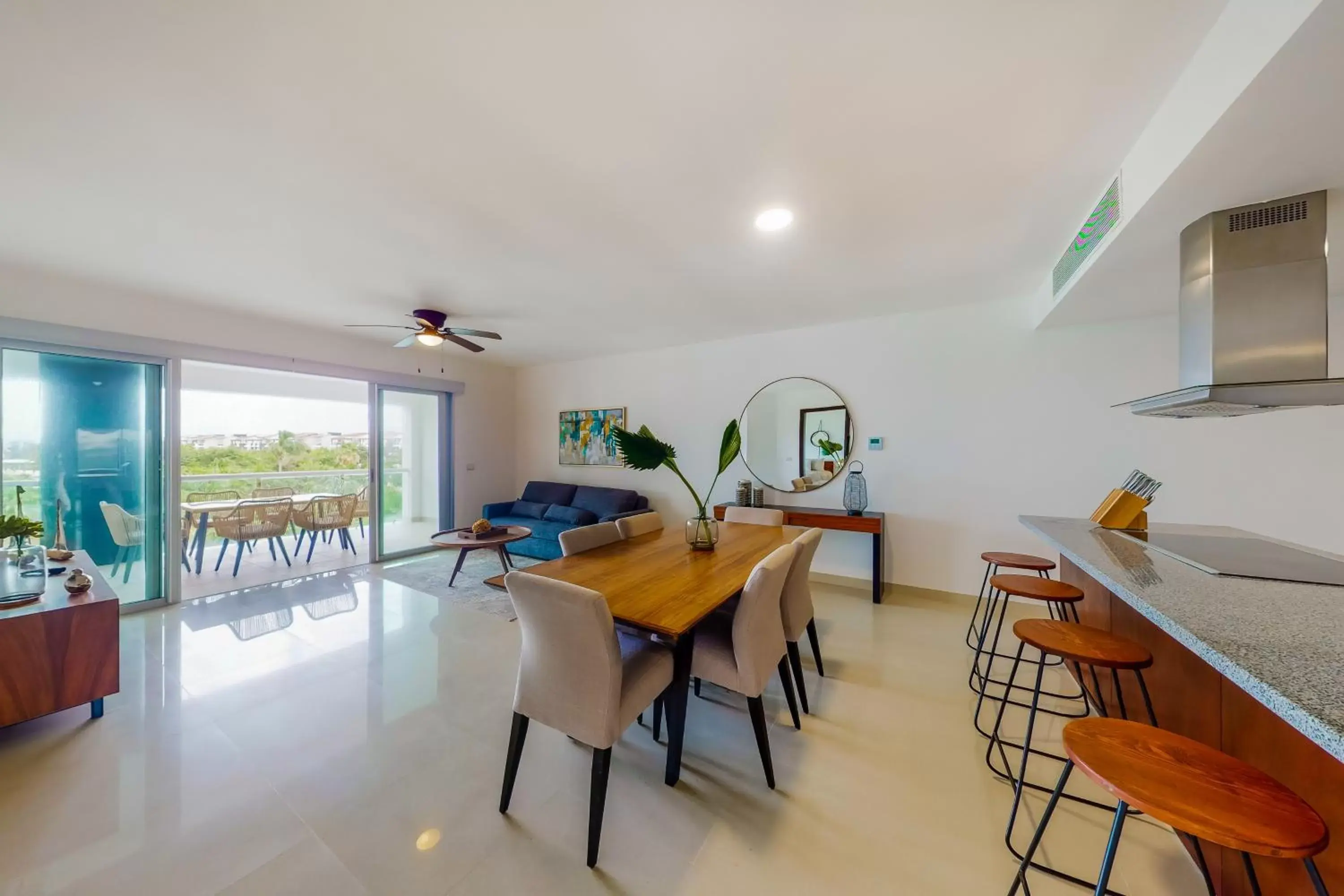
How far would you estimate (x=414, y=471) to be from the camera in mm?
5637

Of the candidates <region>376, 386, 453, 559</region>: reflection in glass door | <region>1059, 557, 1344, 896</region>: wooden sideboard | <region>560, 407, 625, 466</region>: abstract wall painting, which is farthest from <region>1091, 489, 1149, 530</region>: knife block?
<region>376, 386, 453, 559</region>: reflection in glass door

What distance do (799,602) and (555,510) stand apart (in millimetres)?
3601

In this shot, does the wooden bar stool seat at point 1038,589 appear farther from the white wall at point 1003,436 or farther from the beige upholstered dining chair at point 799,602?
the white wall at point 1003,436

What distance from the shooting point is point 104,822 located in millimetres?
1496

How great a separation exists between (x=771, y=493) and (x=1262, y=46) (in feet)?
11.8

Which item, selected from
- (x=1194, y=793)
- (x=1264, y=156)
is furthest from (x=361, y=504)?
(x=1264, y=156)

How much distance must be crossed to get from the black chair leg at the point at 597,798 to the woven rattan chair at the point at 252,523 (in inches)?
190

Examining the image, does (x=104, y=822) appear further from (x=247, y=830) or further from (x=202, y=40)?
(x=202, y=40)

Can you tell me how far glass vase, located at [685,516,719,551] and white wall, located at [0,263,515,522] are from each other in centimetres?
360

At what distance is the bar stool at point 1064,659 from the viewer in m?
1.33

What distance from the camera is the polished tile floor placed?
1.32m

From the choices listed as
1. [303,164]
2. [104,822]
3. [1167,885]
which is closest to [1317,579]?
[1167,885]

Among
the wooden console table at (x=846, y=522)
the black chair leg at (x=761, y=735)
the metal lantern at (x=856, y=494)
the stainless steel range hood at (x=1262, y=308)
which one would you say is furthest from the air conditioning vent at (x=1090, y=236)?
the black chair leg at (x=761, y=735)

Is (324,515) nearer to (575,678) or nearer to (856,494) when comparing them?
(575,678)
